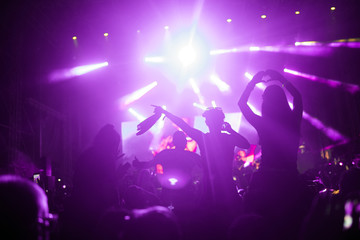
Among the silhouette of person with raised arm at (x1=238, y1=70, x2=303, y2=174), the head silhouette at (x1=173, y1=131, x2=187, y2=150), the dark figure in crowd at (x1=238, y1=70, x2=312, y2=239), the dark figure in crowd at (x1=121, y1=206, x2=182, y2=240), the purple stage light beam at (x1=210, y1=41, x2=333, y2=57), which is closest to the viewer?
the dark figure in crowd at (x1=121, y1=206, x2=182, y2=240)

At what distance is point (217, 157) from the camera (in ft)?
9.00

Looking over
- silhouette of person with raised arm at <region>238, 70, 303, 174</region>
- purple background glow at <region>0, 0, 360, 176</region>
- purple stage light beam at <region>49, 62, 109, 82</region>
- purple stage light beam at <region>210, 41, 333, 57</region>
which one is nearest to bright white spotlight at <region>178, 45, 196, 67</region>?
purple background glow at <region>0, 0, 360, 176</region>

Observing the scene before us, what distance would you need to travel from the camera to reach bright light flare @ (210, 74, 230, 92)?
40.7 feet

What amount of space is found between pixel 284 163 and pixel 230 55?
992 centimetres

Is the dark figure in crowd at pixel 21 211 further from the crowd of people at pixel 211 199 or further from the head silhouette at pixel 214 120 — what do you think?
the head silhouette at pixel 214 120

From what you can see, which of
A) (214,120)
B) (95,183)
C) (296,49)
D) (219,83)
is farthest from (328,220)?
(219,83)

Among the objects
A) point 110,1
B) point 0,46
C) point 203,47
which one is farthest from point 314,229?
point 203,47

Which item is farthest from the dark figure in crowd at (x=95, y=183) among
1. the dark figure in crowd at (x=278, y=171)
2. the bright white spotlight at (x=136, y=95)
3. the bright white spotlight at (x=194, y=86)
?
the bright white spotlight at (x=136, y=95)

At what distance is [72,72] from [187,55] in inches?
165

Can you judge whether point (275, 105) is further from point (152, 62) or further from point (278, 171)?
point (152, 62)

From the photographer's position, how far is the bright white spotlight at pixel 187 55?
37.8ft

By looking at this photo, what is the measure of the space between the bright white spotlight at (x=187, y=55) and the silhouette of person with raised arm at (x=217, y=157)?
8820 mm

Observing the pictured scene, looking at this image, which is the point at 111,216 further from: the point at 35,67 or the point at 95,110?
the point at 95,110

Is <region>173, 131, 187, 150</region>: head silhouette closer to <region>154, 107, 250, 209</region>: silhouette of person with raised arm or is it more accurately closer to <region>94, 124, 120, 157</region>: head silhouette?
<region>154, 107, 250, 209</region>: silhouette of person with raised arm
